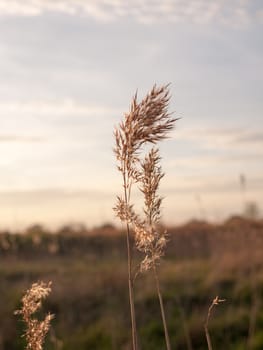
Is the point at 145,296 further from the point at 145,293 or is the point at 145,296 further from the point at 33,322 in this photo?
the point at 33,322

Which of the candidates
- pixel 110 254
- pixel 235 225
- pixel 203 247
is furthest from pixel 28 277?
pixel 235 225

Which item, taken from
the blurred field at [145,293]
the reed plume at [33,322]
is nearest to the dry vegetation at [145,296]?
Answer: the blurred field at [145,293]

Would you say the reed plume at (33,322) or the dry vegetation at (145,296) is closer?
the reed plume at (33,322)

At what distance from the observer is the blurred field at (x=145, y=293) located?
28.9ft

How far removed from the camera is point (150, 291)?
10.8 meters

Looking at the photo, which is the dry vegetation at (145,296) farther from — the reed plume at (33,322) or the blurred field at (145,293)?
the reed plume at (33,322)

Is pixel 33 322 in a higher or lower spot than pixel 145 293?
higher

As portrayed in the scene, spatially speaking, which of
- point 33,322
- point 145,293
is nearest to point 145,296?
point 145,293

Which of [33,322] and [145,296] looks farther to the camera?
[145,296]

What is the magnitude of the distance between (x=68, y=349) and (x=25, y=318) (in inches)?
281

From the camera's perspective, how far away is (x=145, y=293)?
10.7 metres

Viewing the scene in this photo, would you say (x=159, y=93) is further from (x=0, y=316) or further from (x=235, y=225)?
(x=235, y=225)

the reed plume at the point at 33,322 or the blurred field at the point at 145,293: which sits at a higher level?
the reed plume at the point at 33,322

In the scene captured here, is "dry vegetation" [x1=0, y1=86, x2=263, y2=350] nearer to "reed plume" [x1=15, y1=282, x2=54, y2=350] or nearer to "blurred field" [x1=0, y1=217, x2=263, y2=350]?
"blurred field" [x1=0, y1=217, x2=263, y2=350]
